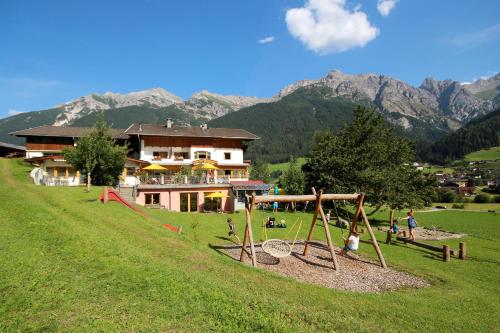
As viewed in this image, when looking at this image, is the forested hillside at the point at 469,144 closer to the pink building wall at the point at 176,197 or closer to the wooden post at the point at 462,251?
the pink building wall at the point at 176,197

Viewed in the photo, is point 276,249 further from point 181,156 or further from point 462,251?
point 181,156

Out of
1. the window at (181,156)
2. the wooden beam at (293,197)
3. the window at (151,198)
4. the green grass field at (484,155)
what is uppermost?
the green grass field at (484,155)

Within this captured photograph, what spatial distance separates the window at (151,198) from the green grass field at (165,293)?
20160 mm

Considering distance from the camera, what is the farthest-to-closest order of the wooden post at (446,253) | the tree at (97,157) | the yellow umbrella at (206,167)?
the yellow umbrella at (206,167) < the tree at (97,157) < the wooden post at (446,253)

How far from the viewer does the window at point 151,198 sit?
35500 mm

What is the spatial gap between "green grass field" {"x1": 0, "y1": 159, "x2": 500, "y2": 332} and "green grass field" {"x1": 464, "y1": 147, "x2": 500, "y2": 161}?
194048 mm

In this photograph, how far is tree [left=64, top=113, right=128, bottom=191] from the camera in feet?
105

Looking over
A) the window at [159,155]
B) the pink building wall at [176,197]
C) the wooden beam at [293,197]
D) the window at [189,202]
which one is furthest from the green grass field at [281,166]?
the wooden beam at [293,197]

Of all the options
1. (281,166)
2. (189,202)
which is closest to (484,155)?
(281,166)

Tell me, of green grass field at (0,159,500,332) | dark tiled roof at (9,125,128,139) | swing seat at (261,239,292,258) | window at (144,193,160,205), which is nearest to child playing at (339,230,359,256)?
green grass field at (0,159,500,332)

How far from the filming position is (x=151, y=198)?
35438 mm

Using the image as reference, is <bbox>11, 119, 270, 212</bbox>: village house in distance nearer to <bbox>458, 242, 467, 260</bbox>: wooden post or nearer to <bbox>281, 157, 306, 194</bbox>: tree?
<bbox>281, 157, 306, 194</bbox>: tree

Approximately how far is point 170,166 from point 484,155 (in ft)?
629

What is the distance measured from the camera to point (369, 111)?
1837 inches
